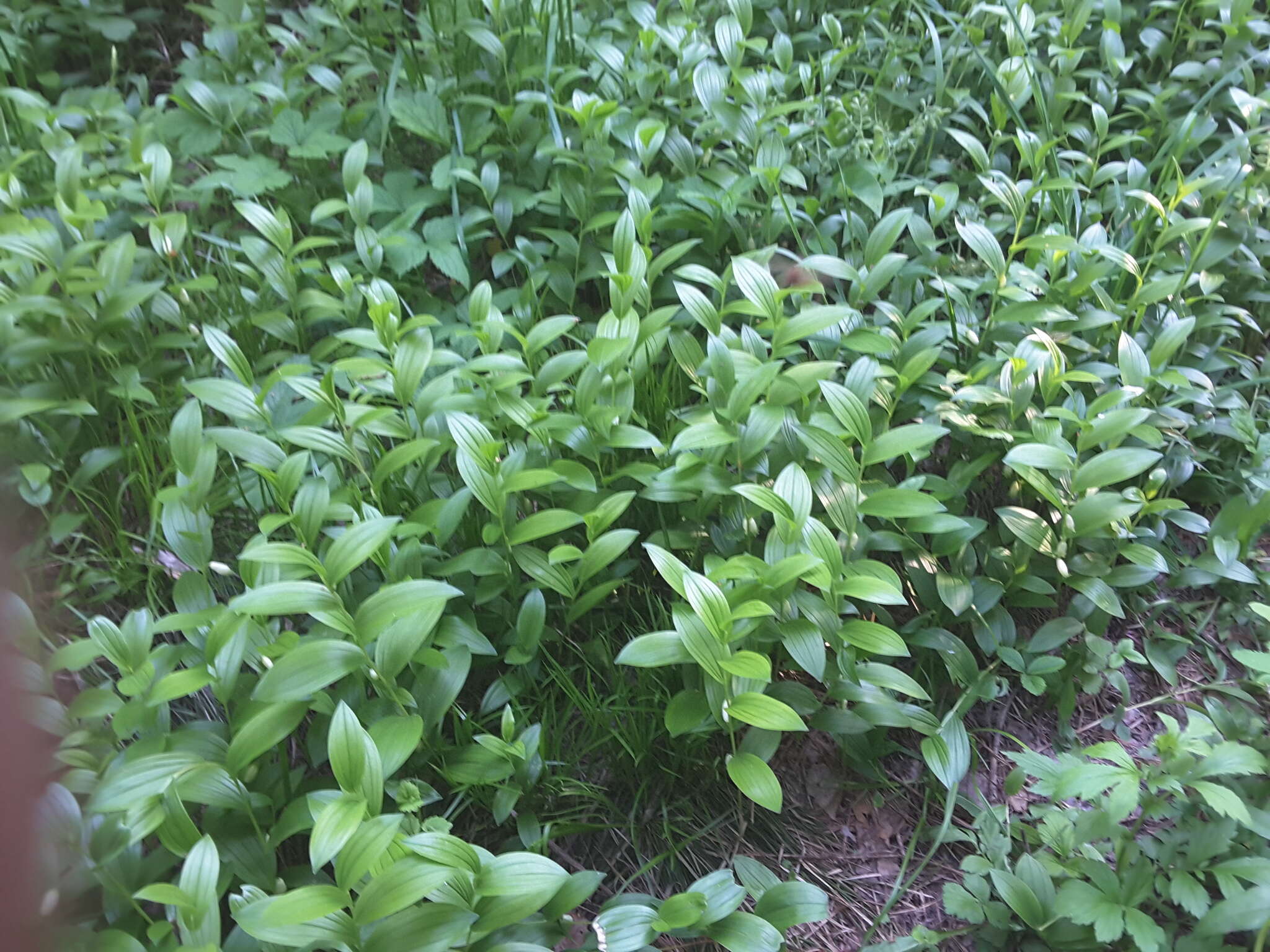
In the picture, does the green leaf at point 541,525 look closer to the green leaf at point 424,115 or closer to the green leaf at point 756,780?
the green leaf at point 756,780

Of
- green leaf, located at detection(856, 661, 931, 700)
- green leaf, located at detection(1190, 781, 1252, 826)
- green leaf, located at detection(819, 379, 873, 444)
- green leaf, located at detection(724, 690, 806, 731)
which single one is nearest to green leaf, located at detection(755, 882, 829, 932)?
green leaf, located at detection(724, 690, 806, 731)

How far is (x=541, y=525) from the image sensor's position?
1464 millimetres

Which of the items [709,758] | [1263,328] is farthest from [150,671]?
[1263,328]

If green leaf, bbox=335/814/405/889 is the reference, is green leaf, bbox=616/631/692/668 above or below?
above

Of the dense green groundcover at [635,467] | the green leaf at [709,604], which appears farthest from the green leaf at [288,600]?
the green leaf at [709,604]

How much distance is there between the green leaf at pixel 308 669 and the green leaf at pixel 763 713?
0.59 meters

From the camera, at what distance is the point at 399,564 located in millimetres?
1422

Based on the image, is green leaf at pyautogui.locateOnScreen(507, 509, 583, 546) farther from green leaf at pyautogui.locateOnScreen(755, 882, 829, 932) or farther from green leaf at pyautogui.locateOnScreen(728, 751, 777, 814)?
green leaf at pyautogui.locateOnScreen(755, 882, 829, 932)

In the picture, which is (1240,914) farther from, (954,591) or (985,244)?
(985,244)

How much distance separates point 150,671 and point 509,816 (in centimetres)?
65

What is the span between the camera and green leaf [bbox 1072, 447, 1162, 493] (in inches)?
60.4

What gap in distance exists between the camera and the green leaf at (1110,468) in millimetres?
1535

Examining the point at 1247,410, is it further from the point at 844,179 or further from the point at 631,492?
the point at 631,492

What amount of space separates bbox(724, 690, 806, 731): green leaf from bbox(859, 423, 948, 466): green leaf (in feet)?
1.73
